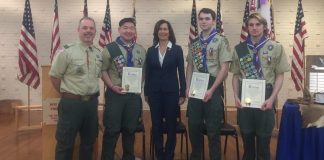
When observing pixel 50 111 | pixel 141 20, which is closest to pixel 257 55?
pixel 50 111

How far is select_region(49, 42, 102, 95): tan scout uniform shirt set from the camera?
3037 millimetres

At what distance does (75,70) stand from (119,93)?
49cm

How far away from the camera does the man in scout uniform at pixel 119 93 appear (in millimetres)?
3287

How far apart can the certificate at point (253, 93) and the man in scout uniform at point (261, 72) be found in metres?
0.06

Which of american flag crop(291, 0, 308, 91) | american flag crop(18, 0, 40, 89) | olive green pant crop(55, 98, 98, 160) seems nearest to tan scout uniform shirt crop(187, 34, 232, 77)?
olive green pant crop(55, 98, 98, 160)

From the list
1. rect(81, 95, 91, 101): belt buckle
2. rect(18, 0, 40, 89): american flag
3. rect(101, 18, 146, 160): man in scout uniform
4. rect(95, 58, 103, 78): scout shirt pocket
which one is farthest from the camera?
rect(18, 0, 40, 89): american flag

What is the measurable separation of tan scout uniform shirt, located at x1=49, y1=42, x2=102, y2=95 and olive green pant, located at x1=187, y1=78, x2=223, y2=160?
1011 mm

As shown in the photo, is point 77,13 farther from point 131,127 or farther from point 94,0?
point 131,127

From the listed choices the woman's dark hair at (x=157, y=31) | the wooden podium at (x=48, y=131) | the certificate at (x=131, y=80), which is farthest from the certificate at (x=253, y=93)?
the wooden podium at (x=48, y=131)

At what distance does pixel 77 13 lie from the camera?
25.7 feet

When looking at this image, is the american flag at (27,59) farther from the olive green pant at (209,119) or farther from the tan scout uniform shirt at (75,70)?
the olive green pant at (209,119)

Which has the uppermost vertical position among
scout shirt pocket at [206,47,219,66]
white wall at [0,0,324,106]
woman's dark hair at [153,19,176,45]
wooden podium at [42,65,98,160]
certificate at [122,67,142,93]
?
white wall at [0,0,324,106]

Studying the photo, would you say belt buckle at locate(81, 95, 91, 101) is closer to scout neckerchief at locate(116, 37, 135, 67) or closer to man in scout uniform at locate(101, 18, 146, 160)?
man in scout uniform at locate(101, 18, 146, 160)

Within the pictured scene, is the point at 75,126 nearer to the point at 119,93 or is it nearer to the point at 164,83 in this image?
the point at 119,93
